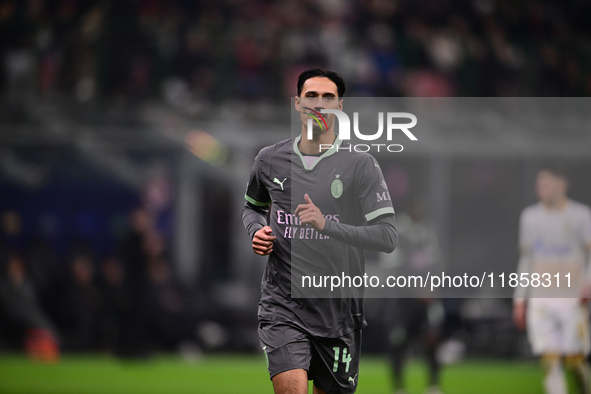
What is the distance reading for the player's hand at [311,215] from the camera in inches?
160

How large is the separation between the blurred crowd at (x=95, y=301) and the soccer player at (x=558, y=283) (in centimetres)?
606

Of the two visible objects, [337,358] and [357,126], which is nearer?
[337,358]

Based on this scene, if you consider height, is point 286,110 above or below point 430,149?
above

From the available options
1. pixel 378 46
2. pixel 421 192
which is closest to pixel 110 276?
pixel 421 192

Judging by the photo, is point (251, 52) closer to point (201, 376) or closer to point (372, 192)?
point (201, 376)

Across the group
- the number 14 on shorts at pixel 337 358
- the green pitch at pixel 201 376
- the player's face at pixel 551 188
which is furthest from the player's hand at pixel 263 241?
the green pitch at pixel 201 376

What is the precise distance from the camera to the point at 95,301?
12.0m

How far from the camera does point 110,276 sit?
39.4 ft

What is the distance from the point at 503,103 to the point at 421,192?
2081 millimetres

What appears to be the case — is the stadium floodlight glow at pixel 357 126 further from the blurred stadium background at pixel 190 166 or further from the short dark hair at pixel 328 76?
→ the blurred stadium background at pixel 190 166

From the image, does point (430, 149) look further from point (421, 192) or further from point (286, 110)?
point (286, 110)

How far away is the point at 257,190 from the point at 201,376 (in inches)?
234

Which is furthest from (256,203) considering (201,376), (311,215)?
(201,376)

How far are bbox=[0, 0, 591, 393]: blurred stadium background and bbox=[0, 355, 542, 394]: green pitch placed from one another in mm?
78
